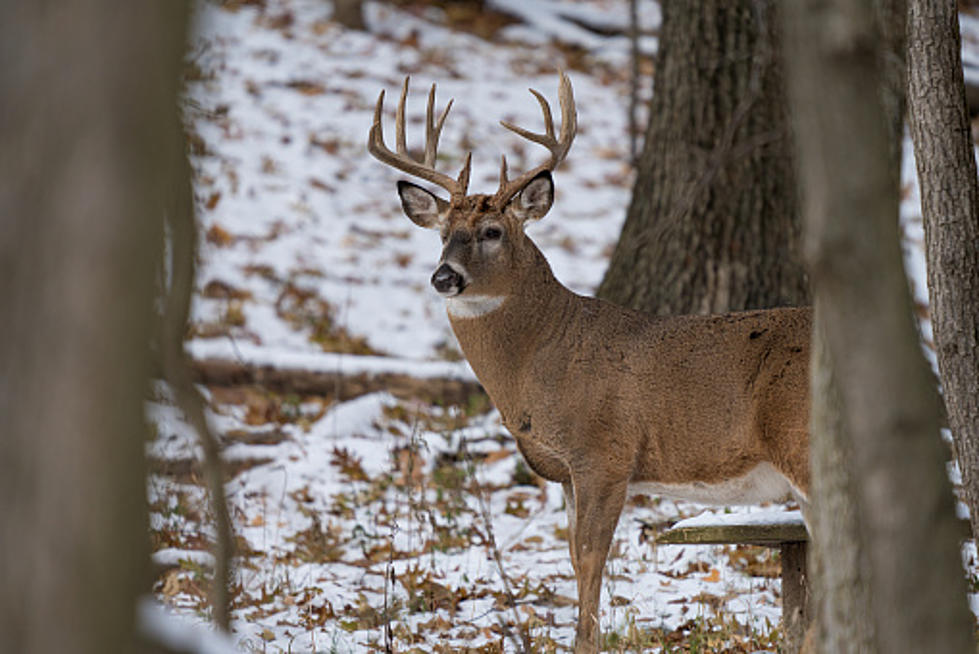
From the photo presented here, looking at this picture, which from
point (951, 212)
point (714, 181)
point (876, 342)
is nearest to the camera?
point (876, 342)

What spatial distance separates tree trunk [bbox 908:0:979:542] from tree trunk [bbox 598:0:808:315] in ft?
→ 9.15

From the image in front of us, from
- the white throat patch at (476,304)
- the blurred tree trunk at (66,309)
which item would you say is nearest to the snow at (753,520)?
the white throat patch at (476,304)

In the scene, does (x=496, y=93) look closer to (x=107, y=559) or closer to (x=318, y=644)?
(x=318, y=644)

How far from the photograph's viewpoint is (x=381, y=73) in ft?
50.0

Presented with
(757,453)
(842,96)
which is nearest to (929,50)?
(757,453)

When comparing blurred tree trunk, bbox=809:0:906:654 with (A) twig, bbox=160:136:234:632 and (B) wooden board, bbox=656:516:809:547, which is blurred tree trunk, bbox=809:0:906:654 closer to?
(B) wooden board, bbox=656:516:809:547

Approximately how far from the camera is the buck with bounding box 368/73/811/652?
471cm

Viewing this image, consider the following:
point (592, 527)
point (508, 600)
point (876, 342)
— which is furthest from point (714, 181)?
point (876, 342)

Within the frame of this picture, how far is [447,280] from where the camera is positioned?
5.09 meters

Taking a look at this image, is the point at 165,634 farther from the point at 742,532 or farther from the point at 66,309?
the point at 742,532

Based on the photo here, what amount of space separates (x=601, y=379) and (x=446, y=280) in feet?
2.56

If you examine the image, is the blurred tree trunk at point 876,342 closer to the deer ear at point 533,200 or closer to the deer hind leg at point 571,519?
the deer hind leg at point 571,519

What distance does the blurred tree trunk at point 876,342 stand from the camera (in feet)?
7.13

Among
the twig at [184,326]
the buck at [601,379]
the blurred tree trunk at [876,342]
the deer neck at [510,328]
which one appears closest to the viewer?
the blurred tree trunk at [876,342]
